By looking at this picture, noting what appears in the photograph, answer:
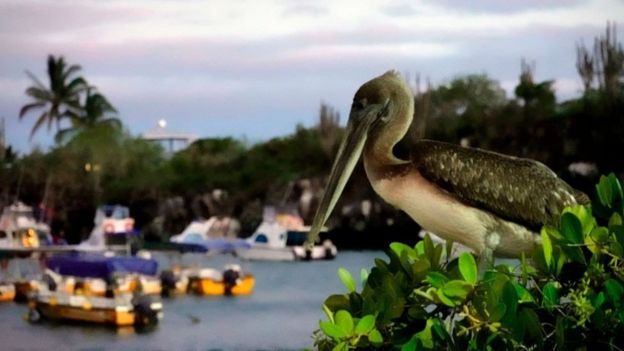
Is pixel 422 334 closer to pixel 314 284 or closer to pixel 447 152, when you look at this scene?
pixel 447 152

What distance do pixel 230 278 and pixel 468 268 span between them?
11092 mm

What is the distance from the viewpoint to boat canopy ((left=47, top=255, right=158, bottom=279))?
1053cm

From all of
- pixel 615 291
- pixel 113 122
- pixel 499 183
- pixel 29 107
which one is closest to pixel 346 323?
pixel 615 291

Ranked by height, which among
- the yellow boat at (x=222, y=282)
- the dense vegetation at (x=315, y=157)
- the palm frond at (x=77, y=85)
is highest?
the palm frond at (x=77, y=85)

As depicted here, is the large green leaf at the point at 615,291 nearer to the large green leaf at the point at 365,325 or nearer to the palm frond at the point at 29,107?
the large green leaf at the point at 365,325

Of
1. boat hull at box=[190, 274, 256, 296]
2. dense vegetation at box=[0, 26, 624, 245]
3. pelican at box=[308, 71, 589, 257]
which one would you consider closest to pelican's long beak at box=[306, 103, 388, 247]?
pelican at box=[308, 71, 589, 257]

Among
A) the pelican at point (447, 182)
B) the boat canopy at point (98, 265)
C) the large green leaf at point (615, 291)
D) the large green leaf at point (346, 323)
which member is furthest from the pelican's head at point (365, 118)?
the boat canopy at point (98, 265)

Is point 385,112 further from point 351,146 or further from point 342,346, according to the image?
point 342,346

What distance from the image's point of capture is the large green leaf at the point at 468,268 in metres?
0.92

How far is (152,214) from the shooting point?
744 cm

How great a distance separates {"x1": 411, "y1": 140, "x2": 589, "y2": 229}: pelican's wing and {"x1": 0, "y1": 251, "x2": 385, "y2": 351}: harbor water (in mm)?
8247

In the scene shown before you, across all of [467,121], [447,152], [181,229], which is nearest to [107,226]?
[181,229]

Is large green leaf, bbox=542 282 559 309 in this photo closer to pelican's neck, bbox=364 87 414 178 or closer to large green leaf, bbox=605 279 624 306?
large green leaf, bbox=605 279 624 306

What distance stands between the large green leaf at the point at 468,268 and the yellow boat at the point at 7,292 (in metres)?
11.4
